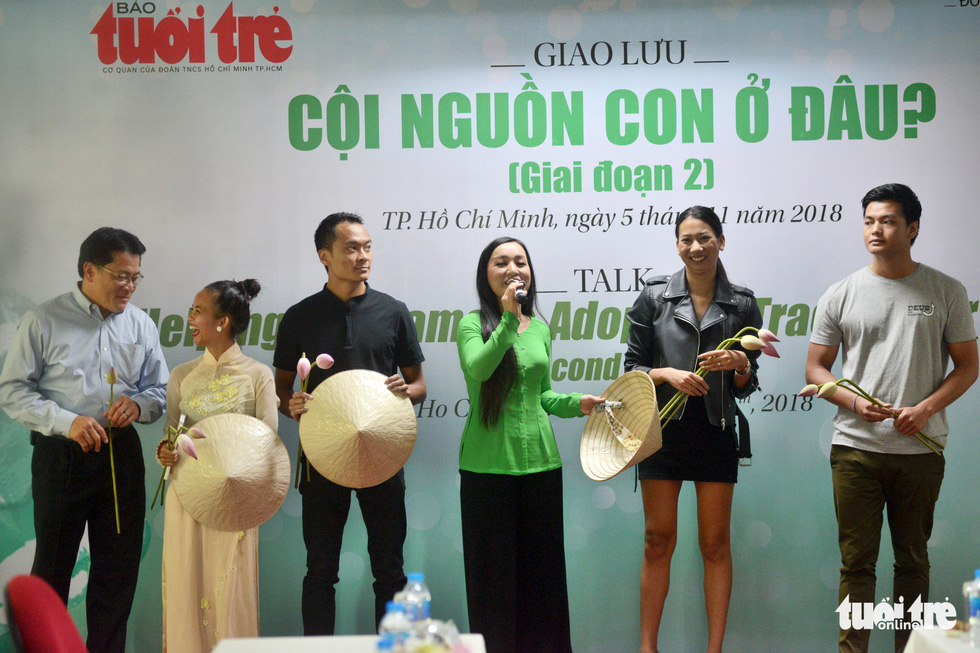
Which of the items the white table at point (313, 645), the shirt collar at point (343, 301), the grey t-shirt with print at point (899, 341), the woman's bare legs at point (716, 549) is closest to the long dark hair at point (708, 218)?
the grey t-shirt with print at point (899, 341)

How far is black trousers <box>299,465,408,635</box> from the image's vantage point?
337cm

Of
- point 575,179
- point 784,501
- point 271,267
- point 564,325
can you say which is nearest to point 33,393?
point 271,267

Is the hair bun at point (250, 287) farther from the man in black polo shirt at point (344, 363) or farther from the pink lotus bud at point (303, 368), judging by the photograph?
the pink lotus bud at point (303, 368)

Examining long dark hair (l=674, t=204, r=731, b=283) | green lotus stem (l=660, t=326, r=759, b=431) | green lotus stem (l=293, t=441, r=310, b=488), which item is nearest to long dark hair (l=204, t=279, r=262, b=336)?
green lotus stem (l=293, t=441, r=310, b=488)

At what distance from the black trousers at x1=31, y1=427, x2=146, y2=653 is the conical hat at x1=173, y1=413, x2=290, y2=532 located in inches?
20.7

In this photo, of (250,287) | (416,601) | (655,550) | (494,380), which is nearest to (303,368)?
(250,287)

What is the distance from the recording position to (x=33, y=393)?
11.3 ft

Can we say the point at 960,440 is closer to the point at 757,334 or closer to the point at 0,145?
the point at 757,334

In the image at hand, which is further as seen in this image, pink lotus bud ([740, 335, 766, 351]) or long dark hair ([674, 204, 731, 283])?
long dark hair ([674, 204, 731, 283])

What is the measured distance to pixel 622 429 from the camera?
10.5 feet

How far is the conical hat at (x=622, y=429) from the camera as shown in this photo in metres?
2.98

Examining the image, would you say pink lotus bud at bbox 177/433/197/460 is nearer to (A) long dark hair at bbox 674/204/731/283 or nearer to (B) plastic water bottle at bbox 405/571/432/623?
(B) plastic water bottle at bbox 405/571/432/623

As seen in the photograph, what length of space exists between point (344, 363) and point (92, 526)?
1305 mm

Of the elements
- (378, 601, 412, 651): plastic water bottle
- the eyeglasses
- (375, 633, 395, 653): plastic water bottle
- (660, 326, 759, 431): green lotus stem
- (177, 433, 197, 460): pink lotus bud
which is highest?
the eyeglasses
